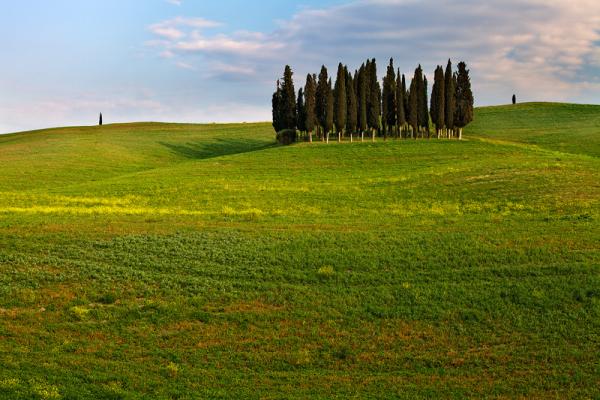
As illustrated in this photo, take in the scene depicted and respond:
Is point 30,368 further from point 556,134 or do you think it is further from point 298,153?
point 556,134

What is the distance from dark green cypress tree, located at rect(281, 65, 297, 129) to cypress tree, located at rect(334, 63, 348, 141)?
28.0 feet

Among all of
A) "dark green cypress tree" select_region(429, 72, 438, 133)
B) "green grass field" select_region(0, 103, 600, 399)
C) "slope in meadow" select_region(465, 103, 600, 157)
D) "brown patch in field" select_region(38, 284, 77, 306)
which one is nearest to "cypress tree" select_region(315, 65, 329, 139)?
"dark green cypress tree" select_region(429, 72, 438, 133)

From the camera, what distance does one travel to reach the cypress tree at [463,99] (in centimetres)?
8112

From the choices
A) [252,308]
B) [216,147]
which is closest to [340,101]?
[216,147]

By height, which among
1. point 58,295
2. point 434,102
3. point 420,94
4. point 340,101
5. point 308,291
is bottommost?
point 308,291

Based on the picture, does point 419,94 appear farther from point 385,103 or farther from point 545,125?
point 545,125

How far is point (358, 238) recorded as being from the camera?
3094 cm

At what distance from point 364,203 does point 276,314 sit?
21.2m

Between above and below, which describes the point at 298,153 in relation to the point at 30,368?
above

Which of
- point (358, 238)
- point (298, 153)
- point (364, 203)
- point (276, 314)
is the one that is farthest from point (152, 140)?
point (276, 314)

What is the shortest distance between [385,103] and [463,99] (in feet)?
32.7

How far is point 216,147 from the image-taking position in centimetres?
9675

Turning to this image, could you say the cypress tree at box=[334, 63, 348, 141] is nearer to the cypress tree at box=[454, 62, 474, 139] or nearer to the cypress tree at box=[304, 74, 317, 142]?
the cypress tree at box=[304, 74, 317, 142]

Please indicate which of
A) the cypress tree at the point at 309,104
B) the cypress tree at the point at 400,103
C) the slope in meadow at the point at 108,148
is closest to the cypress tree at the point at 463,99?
the cypress tree at the point at 400,103
